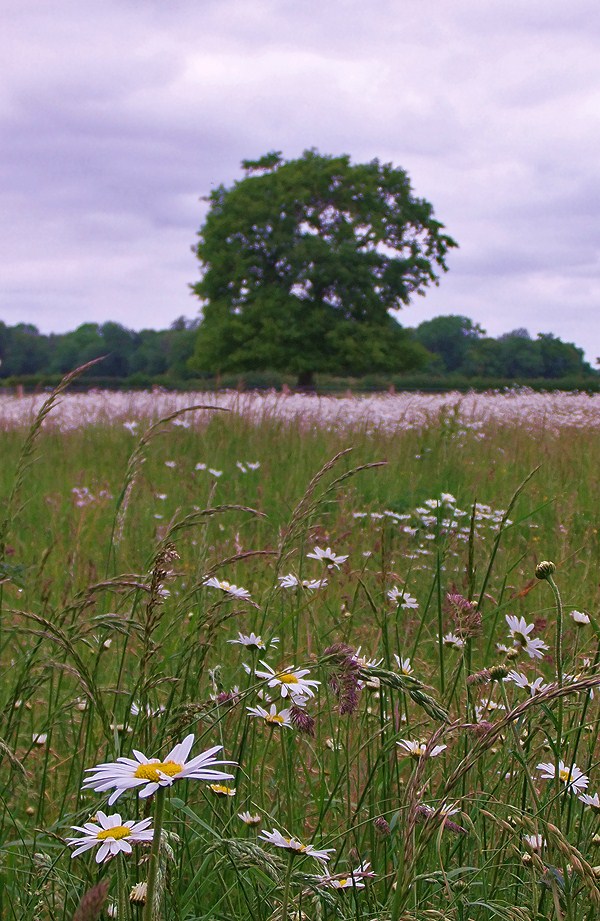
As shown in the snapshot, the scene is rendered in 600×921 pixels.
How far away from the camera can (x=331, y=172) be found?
3250 cm

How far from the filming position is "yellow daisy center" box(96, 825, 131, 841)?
82 centimetres

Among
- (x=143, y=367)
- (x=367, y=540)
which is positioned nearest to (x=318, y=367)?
(x=367, y=540)

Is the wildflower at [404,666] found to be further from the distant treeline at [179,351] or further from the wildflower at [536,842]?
the distant treeline at [179,351]

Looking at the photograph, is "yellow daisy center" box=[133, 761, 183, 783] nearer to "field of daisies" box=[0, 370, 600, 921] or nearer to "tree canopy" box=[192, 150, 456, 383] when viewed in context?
"field of daisies" box=[0, 370, 600, 921]

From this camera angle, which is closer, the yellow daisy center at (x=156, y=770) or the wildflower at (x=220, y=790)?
the yellow daisy center at (x=156, y=770)

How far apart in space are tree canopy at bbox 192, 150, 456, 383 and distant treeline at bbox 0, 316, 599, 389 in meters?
27.7

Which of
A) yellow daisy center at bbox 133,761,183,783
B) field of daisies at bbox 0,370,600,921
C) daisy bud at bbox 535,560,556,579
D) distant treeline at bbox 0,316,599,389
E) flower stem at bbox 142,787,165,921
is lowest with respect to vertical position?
field of daisies at bbox 0,370,600,921

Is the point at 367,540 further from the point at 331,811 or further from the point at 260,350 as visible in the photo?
the point at 260,350

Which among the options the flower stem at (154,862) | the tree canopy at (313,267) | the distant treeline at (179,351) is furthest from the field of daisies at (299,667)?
the distant treeline at (179,351)

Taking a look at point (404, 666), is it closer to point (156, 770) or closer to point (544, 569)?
point (544, 569)

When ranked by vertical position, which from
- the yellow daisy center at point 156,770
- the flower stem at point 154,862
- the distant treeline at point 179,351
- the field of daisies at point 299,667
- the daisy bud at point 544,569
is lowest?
the field of daisies at point 299,667

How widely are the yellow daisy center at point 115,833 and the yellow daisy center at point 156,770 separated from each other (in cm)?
12

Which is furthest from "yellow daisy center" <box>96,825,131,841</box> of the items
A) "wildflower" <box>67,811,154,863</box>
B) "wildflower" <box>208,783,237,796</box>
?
"wildflower" <box>208,783,237,796</box>

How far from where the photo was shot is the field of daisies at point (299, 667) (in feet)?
3.15
